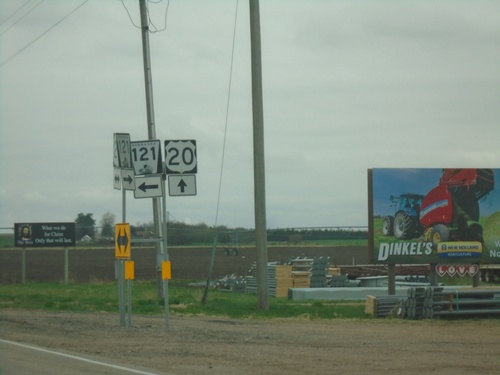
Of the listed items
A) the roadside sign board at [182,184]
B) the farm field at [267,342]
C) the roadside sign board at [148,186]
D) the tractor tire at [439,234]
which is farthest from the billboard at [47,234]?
the roadside sign board at [182,184]

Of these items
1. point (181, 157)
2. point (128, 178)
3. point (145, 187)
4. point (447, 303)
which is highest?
point (181, 157)

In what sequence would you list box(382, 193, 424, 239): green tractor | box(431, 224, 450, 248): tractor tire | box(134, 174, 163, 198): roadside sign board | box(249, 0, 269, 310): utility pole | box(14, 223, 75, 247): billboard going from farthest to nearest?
box(14, 223, 75, 247): billboard, box(431, 224, 450, 248): tractor tire, box(382, 193, 424, 239): green tractor, box(249, 0, 269, 310): utility pole, box(134, 174, 163, 198): roadside sign board

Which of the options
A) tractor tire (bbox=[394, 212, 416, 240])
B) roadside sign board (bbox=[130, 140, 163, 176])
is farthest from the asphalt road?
tractor tire (bbox=[394, 212, 416, 240])

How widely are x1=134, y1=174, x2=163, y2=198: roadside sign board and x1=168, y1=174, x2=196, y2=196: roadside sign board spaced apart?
43 centimetres

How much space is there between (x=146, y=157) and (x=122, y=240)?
1.94m

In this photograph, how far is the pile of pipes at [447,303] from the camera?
2172 cm

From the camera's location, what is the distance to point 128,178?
19.8m

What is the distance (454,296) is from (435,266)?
4.73m

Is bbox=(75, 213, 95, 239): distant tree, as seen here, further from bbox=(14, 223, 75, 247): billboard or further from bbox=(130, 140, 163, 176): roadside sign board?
bbox=(130, 140, 163, 176): roadside sign board

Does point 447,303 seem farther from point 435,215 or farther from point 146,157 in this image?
point 146,157

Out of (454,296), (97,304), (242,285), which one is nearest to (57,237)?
(242,285)

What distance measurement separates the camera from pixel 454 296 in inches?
866

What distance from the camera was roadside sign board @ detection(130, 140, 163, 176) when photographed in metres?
19.7

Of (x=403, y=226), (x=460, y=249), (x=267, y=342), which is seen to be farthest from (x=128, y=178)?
(x=460, y=249)
